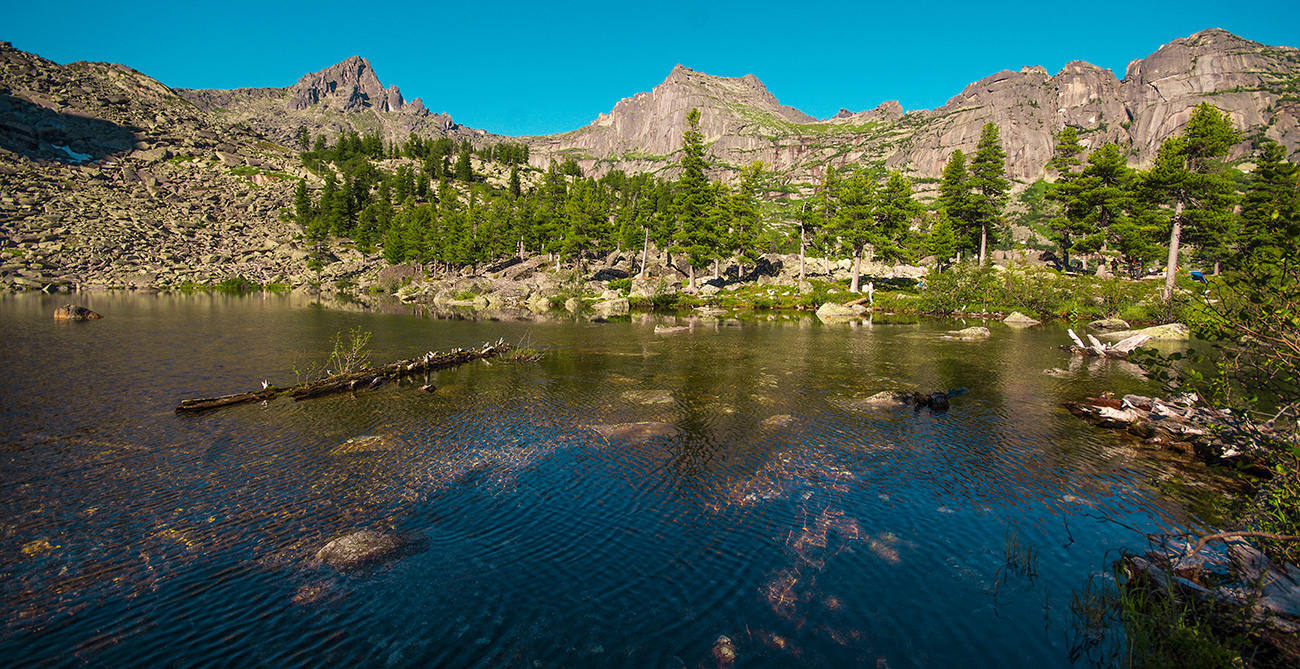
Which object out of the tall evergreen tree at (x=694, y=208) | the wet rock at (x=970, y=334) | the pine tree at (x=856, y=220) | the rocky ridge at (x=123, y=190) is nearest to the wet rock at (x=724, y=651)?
the wet rock at (x=970, y=334)

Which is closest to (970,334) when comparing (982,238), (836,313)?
(836,313)

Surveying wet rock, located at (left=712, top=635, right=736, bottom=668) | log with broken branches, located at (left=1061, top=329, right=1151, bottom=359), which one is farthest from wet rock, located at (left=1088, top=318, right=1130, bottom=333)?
wet rock, located at (left=712, top=635, right=736, bottom=668)

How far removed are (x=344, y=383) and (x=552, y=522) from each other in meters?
17.0

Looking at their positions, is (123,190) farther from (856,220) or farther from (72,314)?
(856,220)

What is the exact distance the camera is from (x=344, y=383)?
80.8 feet

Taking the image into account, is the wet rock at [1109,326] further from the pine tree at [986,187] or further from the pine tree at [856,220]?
the pine tree at [856,220]

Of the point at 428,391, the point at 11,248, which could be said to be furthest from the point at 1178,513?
the point at 11,248

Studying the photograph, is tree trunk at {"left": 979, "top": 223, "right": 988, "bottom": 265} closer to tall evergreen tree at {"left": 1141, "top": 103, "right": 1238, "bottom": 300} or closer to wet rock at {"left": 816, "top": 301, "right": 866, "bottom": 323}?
tall evergreen tree at {"left": 1141, "top": 103, "right": 1238, "bottom": 300}

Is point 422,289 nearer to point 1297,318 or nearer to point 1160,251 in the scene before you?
point 1297,318

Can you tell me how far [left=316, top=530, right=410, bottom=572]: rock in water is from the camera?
35.3ft

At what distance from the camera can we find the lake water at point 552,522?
8.72m

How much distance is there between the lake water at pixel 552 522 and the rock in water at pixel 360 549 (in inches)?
11.5

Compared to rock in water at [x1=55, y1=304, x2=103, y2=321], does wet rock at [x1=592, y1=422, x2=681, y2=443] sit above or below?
below

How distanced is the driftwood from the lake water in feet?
2.88
